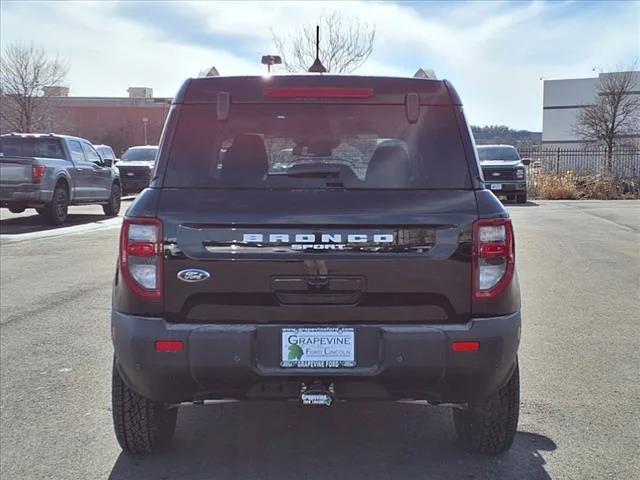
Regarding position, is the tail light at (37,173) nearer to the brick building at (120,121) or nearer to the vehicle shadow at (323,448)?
the vehicle shadow at (323,448)

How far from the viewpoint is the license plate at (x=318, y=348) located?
3.17 m

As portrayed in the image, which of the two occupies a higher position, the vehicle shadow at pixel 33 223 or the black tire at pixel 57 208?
the black tire at pixel 57 208

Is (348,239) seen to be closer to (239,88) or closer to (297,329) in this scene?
(297,329)

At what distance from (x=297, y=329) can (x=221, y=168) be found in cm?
86

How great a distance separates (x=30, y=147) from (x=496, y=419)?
14349 millimetres

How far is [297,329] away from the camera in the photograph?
3.18 meters

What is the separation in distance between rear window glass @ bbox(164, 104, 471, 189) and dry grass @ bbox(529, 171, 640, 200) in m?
22.2

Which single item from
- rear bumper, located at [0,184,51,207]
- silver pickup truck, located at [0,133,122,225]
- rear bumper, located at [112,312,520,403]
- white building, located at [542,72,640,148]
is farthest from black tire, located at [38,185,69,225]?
white building, located at [542,72,640,148]

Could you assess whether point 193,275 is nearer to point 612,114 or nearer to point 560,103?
point 612,114

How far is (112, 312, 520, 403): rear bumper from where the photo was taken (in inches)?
124

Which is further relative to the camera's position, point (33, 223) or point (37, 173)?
point (33, 223)

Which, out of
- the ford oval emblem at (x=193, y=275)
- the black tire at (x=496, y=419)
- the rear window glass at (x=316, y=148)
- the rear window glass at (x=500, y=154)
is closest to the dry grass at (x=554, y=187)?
the rear window glass at (x=500, y=154)

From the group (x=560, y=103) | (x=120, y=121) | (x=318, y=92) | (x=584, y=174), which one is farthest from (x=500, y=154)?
(x=560, y=103)

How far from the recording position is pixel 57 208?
15562 millimetres
